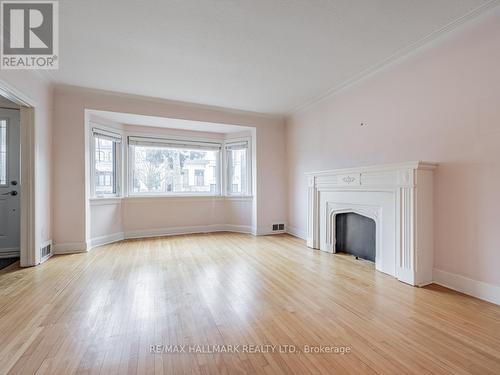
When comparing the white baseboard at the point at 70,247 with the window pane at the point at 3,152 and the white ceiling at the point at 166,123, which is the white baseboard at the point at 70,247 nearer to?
the window pane at the point at 3,152

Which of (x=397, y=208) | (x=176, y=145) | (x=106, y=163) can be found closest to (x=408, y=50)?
(x=397, y=208)

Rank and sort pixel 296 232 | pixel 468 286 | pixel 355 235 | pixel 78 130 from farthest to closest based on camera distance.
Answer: pixel 296 232
pixel 78 130
pixel 355 235
pixel 468 286

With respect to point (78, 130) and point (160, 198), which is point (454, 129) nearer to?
point (160, 198)

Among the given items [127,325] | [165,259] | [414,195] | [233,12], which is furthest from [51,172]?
[414,195]

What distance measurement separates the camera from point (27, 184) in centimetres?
296

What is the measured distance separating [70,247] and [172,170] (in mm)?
2256

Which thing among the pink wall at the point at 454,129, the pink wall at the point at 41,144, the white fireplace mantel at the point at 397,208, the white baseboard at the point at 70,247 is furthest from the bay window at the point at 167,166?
the pink wall at the point at 454,129

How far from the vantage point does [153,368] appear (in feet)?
4.23

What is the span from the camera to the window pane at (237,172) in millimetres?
5348

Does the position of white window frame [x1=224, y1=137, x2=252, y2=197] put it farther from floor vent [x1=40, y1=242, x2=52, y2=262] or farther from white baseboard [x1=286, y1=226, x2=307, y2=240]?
floor vent [x1=40, y1=242, x2=52, y2=262]

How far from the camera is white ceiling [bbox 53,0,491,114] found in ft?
6.56

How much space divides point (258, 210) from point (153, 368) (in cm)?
374

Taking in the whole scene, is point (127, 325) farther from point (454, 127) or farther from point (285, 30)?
point (454, 127)

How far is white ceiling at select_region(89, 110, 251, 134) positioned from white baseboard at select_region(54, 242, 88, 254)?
82.8 inches
